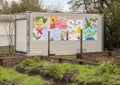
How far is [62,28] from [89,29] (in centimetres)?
216

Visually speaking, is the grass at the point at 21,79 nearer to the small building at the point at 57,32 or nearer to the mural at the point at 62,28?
the small building at the point at 57,32

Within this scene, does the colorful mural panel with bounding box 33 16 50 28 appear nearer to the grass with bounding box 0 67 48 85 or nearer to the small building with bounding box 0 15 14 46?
the grass with bounding box 0 67 48 85

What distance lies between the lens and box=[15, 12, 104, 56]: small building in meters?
24.2

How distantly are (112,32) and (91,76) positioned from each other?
613 inches

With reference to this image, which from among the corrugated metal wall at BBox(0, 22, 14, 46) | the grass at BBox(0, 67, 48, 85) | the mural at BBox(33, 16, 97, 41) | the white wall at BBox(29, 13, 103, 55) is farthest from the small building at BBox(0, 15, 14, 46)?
the grass at BBox(0, 67, 48, 85)

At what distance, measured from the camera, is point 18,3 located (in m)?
51.7

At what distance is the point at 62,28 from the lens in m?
25.4

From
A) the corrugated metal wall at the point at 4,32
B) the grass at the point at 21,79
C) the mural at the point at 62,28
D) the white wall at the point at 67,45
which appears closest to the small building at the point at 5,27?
the corrugated metal wall at the point at 4,32

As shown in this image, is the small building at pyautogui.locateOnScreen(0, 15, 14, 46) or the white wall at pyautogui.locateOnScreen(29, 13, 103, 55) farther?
the small building at pyautogui.locateOnScreen(0, 15, 14, 46)

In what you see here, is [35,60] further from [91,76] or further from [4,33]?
[4,33]

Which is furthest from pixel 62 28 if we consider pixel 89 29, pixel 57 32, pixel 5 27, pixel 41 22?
pixel 5 27

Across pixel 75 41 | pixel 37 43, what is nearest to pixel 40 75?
pixel 37 43

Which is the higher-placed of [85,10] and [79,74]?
[85,10]

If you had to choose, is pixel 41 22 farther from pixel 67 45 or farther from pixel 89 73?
pixel 89 73
